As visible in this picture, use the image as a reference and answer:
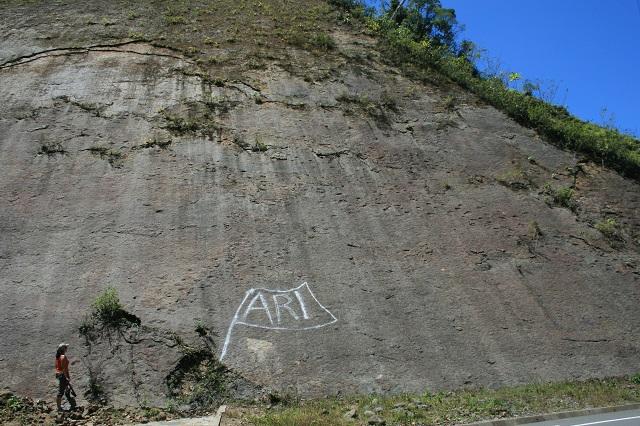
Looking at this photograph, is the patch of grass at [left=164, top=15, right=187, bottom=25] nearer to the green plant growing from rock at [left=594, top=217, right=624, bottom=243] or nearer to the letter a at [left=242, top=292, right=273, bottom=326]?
the letter a at [left=242, top=292, right=273, bottom=326]

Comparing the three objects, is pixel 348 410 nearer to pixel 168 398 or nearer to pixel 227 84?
pixel 168 398

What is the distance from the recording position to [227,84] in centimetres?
1262

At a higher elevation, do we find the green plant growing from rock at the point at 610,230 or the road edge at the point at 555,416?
the green plant growing from rock at the point at 610,230

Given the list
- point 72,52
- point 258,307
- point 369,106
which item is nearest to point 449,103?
point 369,106

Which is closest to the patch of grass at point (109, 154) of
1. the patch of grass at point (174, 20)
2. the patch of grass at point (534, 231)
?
the patch of grass at point (174, 20)

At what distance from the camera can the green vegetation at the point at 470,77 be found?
12.6 metres

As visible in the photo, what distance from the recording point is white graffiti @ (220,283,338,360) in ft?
26.0

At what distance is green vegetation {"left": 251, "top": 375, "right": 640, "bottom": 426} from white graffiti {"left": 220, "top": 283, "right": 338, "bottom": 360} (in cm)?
123

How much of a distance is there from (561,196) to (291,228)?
5.28 m

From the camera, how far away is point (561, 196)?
11.0m

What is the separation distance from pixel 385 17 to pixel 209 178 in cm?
1015

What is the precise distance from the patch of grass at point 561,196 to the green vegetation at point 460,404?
12.4ft

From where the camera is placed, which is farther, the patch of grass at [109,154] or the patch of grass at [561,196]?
the patch of grass at [561,196]

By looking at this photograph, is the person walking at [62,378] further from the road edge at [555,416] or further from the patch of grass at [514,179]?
the patch of grass at [514,179]
